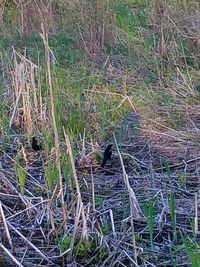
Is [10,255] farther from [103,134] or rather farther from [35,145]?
[103,134]

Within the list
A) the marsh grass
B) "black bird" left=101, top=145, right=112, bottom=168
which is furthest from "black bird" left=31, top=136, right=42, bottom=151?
"black bird" left=101, top=145, right=112, bottom=168

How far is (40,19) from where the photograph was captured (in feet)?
21.5

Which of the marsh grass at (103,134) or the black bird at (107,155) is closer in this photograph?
the marsh grass at (103,134)

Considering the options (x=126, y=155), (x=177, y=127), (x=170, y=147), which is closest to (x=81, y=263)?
(x=126, y=155)

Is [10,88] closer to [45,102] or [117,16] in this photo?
[45,102]

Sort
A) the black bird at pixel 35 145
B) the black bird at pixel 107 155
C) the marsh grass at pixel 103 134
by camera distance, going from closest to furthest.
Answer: the marsh grass at pixel 103 134 < the black bird at pixel 107 155 < the black bird at pixel 35 145

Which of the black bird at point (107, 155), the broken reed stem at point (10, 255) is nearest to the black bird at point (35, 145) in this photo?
the black bird at point (107, 155)

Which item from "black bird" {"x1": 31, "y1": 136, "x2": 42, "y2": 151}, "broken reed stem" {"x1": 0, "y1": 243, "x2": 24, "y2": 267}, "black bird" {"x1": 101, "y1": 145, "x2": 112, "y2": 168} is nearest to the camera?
"broken reed stem" {"x1": 0, "y1": 243, "x2": 24, "y2": 267}

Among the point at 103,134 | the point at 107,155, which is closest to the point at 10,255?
the point at 107,155

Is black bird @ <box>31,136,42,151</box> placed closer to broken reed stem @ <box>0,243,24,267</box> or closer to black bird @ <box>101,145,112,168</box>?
black bird @ <box>101,145,112,168</box>

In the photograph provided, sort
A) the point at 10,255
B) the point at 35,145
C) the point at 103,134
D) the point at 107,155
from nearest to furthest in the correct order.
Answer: the point at 10,255
the point at 107,155
the point at 35,145
the point at 103,134

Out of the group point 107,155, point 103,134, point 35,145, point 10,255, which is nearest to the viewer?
point 10,255

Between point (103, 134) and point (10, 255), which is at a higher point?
point (10, 255)

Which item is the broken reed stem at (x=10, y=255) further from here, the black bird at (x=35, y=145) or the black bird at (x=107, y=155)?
the black bird at (x=35, y=145)
